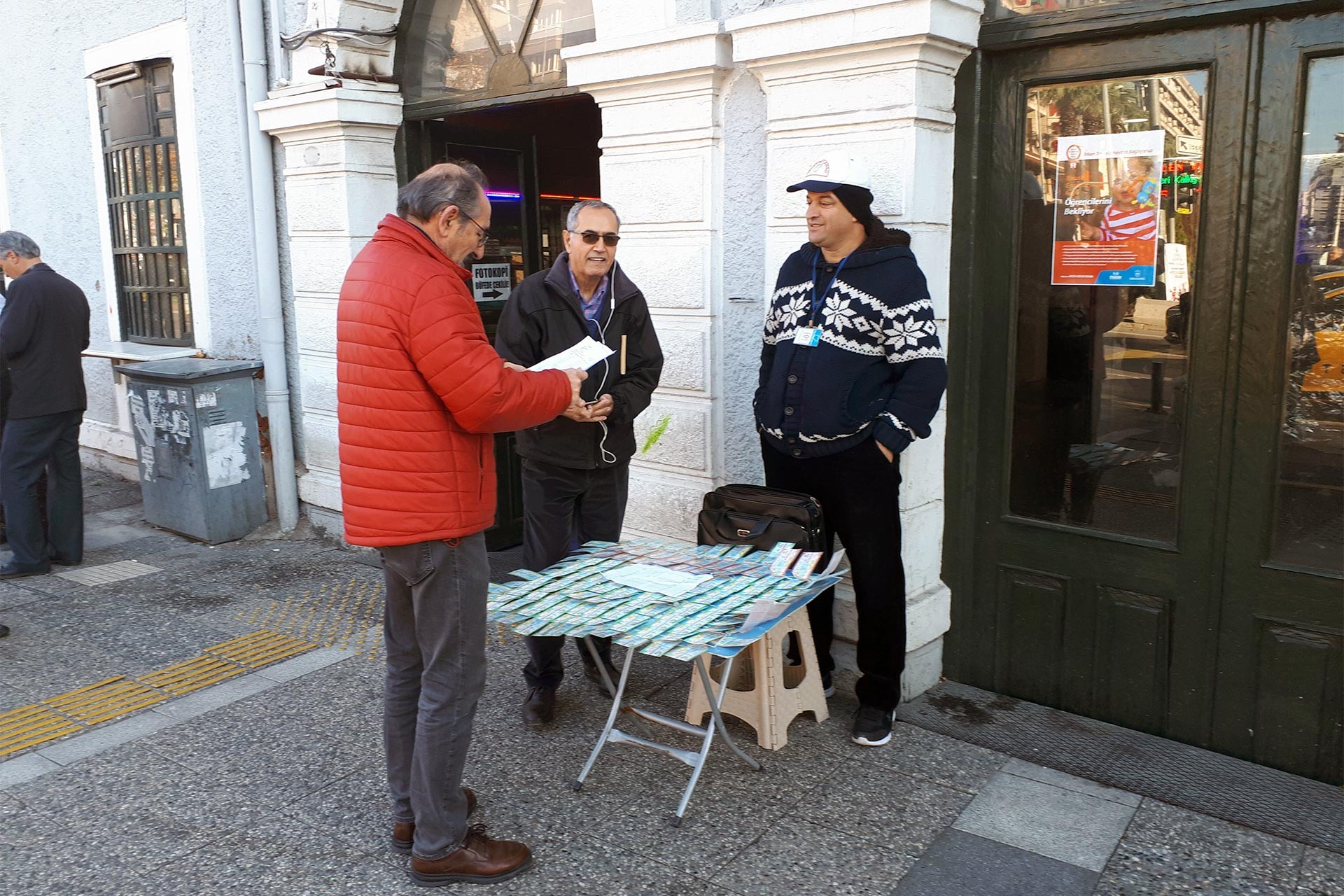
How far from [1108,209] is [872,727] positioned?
2.02 m

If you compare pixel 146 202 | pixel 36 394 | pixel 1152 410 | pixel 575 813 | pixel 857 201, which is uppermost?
pixel 146 202

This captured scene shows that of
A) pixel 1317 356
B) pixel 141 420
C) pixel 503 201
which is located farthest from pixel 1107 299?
pixel 141 420

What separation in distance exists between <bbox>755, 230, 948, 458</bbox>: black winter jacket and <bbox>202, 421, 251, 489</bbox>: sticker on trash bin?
161 inches

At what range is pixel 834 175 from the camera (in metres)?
3.49

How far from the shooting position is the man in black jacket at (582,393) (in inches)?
145

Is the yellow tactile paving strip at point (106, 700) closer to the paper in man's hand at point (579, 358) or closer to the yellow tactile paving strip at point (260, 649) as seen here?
the yellow tactile paving strip at point (260, 649)

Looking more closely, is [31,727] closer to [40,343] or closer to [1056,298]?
[40,343]

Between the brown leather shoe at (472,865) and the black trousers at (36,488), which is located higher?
the black trousers at (36,488)

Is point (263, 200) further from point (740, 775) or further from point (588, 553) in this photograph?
point (740, 775)

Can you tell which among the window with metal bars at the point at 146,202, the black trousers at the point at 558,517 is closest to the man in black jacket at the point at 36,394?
the window with metal bars at the point at 146,202

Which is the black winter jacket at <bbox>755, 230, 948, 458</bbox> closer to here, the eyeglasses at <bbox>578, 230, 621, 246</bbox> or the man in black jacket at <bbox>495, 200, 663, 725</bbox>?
the man in black jacket at <bbox>495, 200, 663, 725</bbox>

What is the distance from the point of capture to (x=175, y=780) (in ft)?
11.4

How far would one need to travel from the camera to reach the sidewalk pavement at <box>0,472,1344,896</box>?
2.88 metres

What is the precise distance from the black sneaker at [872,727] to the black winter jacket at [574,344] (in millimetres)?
1311
